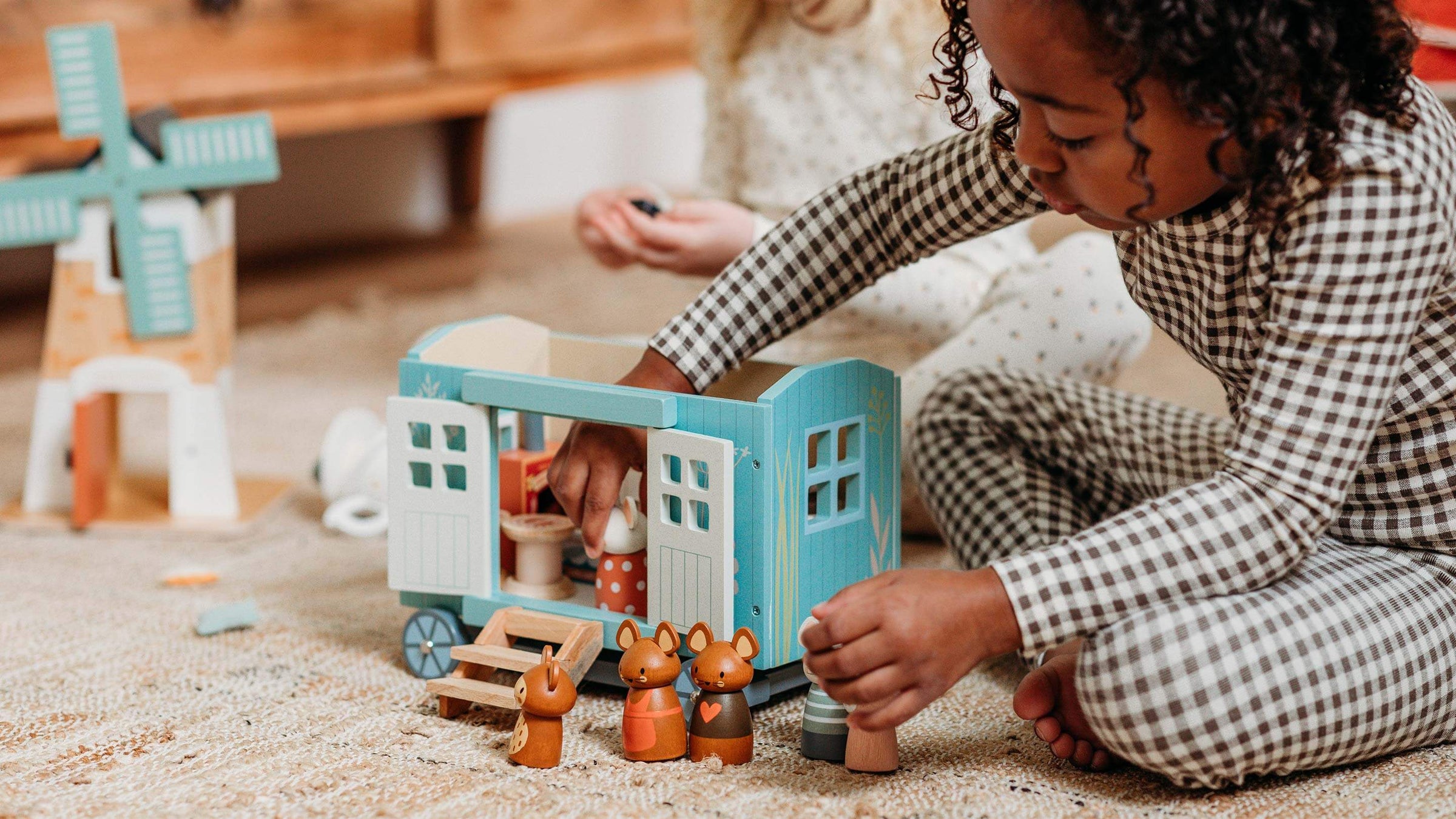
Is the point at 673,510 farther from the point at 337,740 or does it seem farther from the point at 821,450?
the point at 337,740

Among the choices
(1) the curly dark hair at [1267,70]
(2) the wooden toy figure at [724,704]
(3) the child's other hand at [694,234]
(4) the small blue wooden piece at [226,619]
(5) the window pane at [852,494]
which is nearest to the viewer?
(1) the curly dark hair at [1267,70]

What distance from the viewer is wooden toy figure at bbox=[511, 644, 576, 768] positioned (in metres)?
0.74

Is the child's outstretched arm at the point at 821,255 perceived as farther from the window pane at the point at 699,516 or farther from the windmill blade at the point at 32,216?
the windmill blade at the point at 32,216

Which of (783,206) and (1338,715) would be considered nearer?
(1338,715)

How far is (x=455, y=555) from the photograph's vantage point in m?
0.88

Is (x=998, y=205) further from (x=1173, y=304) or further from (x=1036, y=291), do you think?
(x=1036, y=291)

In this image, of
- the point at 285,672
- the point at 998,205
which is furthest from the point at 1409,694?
the point at 285,672

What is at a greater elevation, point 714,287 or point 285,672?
point 714,287

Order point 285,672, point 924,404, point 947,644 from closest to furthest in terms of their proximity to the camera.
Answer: point 947,644
point 285,672
point 924,404

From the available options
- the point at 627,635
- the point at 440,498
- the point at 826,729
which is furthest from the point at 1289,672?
the point at 440,498

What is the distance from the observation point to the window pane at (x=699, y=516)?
803mm

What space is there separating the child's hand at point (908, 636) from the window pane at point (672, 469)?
0.16 metres

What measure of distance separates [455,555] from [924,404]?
1.14 feet

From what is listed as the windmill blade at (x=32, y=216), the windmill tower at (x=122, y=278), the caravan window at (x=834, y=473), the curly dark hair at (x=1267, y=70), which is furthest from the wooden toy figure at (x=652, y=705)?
the windmill blade at (x=32, y=216)
